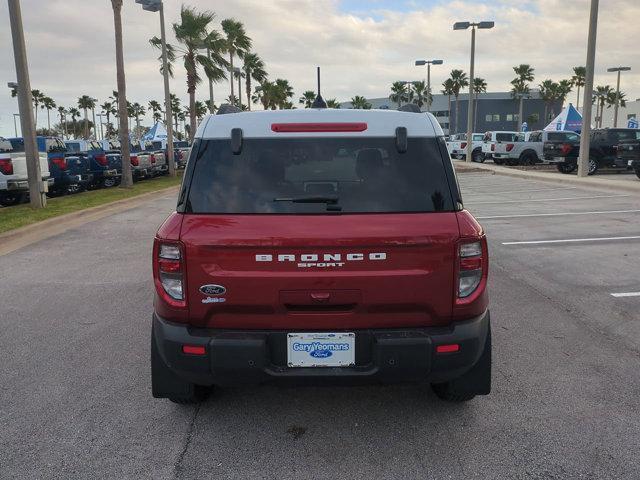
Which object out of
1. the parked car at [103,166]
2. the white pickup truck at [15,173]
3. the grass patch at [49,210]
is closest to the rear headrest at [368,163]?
the grass patch at [49,210]

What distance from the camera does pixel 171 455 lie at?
3.10m

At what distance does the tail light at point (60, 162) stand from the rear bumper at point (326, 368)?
54.6 feet

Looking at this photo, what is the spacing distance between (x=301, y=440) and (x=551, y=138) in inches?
1117

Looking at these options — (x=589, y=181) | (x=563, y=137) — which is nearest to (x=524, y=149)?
(x=563, y=137)

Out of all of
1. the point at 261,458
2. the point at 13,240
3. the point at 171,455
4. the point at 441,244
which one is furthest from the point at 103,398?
the point at 13,240

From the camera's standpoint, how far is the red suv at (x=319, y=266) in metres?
2.90

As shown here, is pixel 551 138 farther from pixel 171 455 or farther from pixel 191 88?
pixel 171 455

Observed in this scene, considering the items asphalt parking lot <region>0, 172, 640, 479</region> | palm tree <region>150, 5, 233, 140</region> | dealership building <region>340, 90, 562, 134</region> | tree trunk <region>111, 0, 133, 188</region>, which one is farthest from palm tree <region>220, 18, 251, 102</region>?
dealership building <region>340, 90, 562, 134</region>

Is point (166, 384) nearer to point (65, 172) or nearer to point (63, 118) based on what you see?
point (65, 172)

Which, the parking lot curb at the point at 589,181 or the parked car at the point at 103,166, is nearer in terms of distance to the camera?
the parking lot curb at the point at 589,181

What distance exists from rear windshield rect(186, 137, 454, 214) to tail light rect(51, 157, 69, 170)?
16.4 meters

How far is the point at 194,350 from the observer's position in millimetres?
2971

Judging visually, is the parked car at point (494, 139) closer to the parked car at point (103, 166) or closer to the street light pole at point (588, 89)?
the street light pole at point (588, 89)

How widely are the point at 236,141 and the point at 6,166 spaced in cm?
1370
